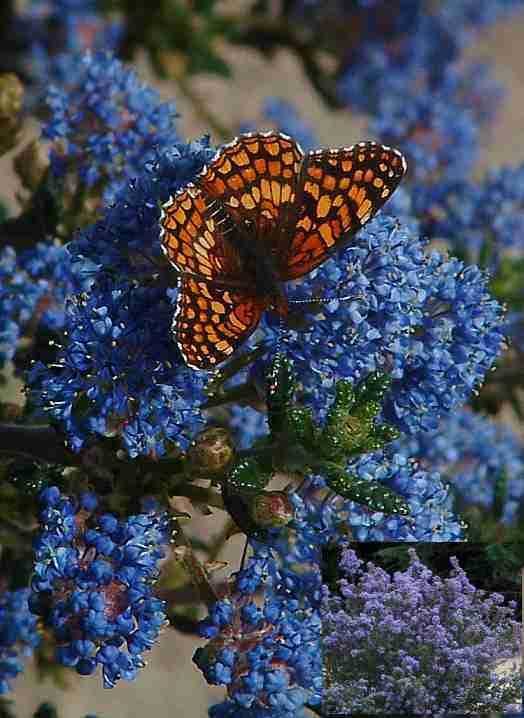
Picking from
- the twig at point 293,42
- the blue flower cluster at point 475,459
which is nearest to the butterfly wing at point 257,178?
the blue flower cluster at point 475,459

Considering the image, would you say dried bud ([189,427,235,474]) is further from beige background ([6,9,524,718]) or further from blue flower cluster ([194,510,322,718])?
beige background ([6,9,524,718])

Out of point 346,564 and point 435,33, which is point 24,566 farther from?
point 435,33

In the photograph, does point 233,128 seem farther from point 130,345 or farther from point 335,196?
point 130,345

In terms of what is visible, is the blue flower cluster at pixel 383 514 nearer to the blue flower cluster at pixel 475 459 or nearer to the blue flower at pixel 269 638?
the blue flower at pixel 269 638

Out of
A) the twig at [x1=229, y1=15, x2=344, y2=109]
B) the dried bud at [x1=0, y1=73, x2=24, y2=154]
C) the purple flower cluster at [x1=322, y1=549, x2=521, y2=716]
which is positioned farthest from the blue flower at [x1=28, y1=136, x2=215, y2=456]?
the twig at [x1=229, y1=15, x2=344, y2=109]

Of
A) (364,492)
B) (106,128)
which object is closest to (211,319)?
→ (364,492)

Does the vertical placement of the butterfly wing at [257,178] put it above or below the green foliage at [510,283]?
below
